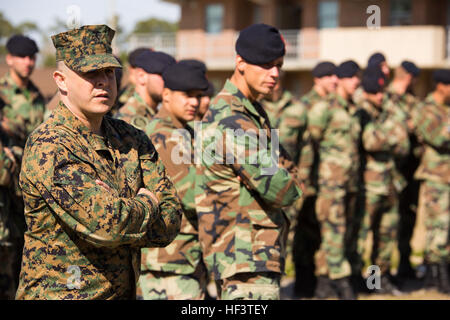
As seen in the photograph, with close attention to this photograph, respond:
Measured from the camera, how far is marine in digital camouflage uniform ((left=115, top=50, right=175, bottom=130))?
5.98 meters

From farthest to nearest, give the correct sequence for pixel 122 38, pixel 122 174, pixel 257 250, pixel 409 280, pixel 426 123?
pixel 122 38 → pixel 409 280 → pixel 426 123 → pixel 257 250 → pixel 122 174

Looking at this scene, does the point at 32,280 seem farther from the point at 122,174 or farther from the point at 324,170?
the point at 324,170

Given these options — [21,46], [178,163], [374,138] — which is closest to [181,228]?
[178,163]

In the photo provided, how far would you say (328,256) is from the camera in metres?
7.74

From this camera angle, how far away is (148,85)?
20.2ft

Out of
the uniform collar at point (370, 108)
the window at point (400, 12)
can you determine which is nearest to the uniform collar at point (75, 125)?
the uniform collar at point (370, 108)

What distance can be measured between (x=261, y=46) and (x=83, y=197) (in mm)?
1851

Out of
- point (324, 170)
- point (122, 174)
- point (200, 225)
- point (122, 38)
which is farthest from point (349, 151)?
point (122, 38)

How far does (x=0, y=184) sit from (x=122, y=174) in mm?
2614

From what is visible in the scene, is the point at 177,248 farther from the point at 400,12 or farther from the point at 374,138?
the point at 400,12

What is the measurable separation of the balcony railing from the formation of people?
18424 millimetres

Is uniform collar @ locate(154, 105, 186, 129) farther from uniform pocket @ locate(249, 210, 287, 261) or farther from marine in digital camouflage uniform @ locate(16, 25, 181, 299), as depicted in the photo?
marine in digital camouflage uniform @ locate(16, 25, 181, 299)
